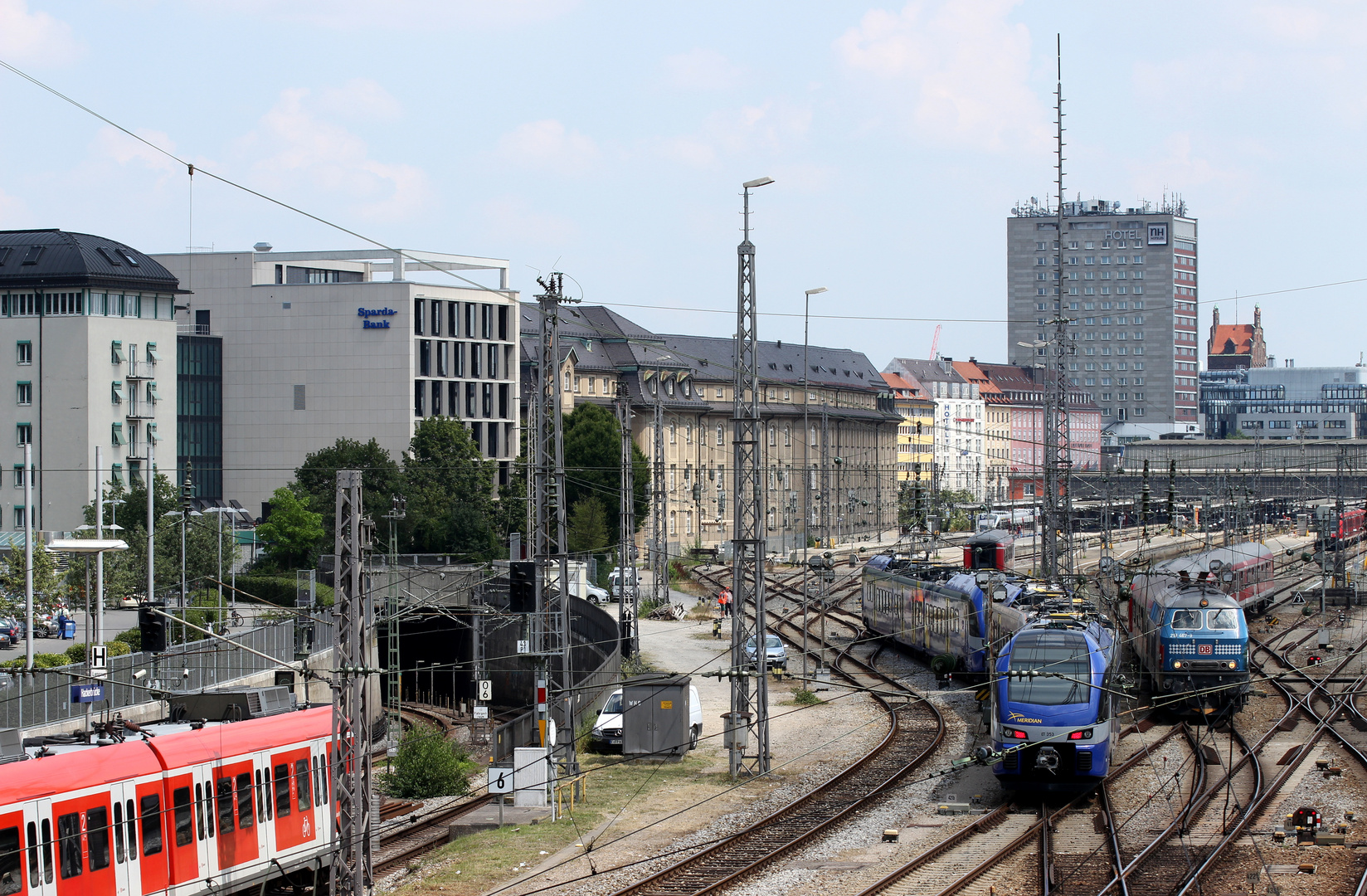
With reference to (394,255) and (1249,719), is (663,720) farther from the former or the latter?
(394,255)

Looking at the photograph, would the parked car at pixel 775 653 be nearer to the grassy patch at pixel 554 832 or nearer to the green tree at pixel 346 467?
the grassy patch at pixel 554 832

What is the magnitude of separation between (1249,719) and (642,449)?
84705 mm

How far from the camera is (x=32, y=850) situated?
18062mm

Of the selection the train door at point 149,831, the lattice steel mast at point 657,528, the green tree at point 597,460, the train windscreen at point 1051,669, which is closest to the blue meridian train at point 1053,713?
the train windscreen at point 1051,669

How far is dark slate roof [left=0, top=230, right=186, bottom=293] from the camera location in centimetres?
8519

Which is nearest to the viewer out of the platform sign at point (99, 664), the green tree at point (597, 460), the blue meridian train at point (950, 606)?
the platform sign at point (99, 664)

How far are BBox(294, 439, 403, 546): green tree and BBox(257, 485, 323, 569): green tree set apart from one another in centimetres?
193

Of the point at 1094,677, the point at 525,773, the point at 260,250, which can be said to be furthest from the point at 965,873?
the point at 260,250

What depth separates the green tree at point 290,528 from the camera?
74.0 m

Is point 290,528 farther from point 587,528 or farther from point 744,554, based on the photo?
point 744,554

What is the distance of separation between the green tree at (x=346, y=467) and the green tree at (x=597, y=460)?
11.1m

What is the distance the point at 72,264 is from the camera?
85.4 m

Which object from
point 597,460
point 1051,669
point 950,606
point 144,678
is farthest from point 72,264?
point 1051,669

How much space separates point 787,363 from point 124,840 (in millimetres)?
127620
